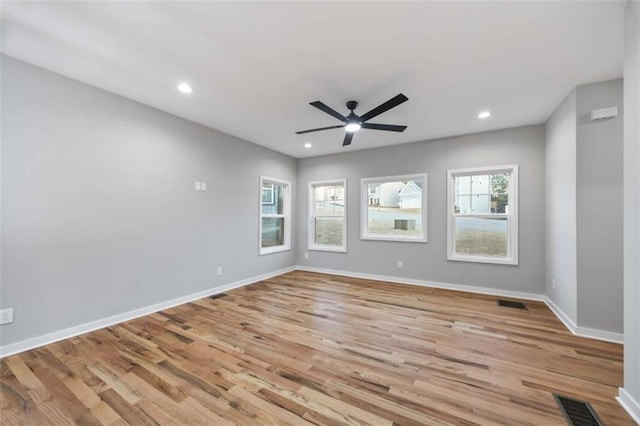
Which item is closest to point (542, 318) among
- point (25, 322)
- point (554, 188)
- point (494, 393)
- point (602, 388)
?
point (602, 388)

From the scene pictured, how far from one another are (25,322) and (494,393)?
4061mm

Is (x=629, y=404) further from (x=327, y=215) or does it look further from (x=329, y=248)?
(x=327, y=215)

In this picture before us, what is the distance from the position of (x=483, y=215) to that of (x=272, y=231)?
13.4ft

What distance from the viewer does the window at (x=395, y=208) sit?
4.82m

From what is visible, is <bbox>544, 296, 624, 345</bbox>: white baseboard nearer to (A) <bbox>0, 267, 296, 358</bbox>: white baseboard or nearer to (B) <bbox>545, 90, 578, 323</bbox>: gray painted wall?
(B) <bbox>545, 90, 578, 323</bbox>: gray painted wall

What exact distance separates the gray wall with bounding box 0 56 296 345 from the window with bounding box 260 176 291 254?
1067 mm

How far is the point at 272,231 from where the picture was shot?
18.4ft

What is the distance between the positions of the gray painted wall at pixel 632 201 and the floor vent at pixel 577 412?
0.89ft

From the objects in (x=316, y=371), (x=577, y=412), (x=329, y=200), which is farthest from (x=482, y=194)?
(x=316, y=371)

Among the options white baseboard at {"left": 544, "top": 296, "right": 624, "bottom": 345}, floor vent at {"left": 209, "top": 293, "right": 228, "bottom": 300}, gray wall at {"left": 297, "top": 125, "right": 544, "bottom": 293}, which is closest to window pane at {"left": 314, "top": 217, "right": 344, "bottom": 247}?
gray wall at {"left": 297, "top": 125, "right": 544, "bottom": 293}

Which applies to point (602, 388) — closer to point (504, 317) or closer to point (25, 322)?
point (504, 317)

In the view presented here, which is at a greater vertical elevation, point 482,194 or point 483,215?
point 482,194

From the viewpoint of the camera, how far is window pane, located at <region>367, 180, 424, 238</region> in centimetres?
492

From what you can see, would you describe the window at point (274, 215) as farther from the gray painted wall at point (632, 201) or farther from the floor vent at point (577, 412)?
the gray painted wall at point (632, 201)
